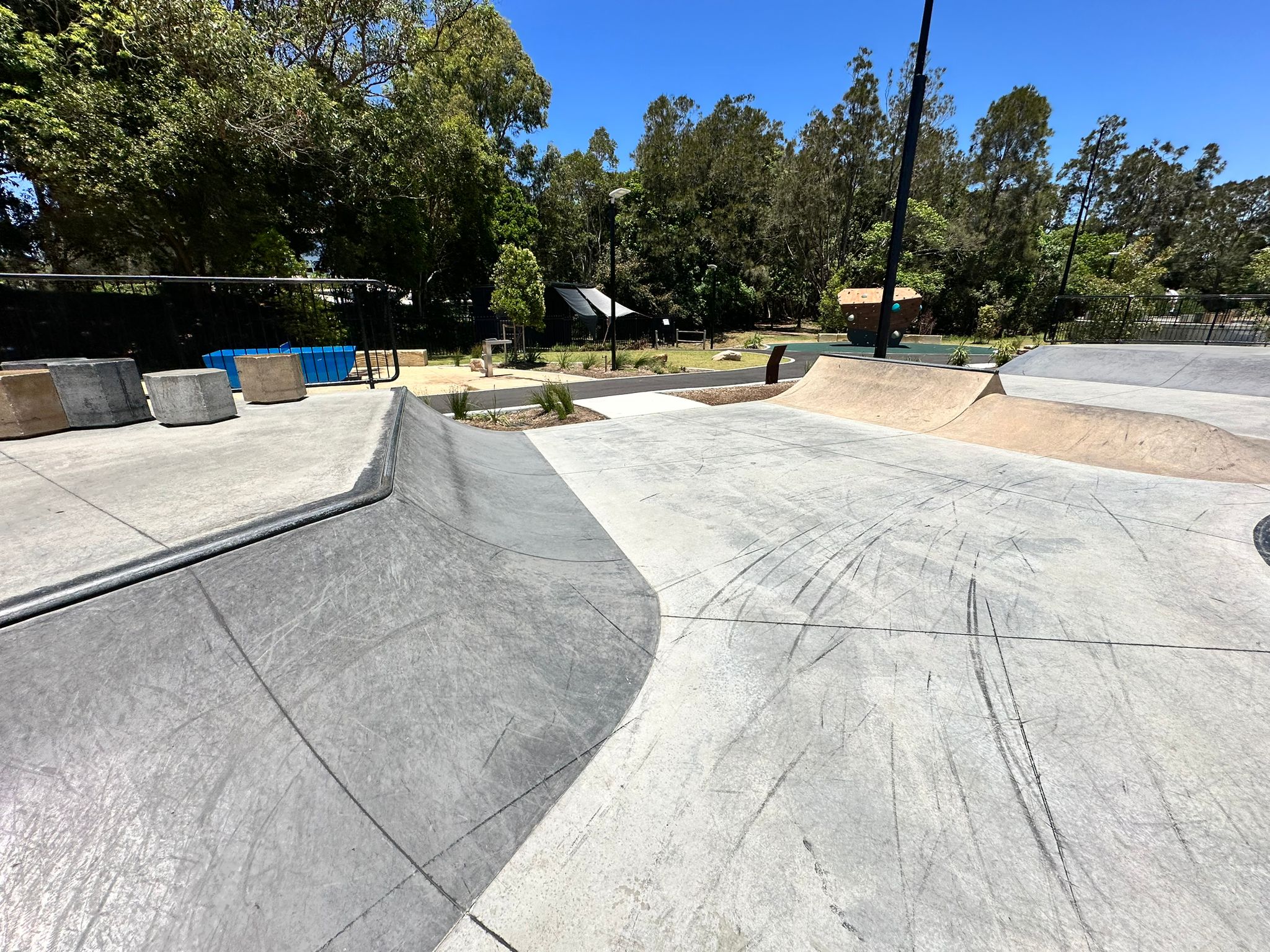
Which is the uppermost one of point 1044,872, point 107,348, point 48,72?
point 48,72

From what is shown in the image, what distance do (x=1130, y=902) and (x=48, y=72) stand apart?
2450 centimetres

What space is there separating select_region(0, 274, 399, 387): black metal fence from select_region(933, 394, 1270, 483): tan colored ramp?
410 inches

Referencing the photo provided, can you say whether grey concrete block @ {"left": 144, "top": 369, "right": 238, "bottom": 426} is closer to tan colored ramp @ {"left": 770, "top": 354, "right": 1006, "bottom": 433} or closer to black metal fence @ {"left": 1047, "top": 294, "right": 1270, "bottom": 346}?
tan colored ramp @ {"left": 770, "top": 354, "right": 1006, "bottom": 433}

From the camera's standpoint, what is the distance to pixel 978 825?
206cm

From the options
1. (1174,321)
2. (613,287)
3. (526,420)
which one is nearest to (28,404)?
(526,420)

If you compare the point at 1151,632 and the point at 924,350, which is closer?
the point at 1151,632

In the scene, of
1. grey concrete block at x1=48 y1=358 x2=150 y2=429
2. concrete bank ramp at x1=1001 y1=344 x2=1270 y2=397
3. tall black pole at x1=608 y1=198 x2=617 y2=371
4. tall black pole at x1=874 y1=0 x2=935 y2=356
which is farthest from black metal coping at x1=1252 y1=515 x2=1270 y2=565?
tall black pole at x1=608 y1=198 x2=617 y2=371

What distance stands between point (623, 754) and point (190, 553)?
7.46ft

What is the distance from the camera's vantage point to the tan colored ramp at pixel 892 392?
8.98m

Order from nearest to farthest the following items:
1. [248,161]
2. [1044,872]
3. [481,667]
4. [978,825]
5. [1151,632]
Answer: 1. [1044,872]
2. [978,825]
3. [481,667]
4. [1151,632]
5. [248,161]

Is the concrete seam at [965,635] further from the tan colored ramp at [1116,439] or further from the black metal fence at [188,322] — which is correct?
the black metal fence at [188,322]

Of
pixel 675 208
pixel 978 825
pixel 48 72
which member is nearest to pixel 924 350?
pixel 675 208

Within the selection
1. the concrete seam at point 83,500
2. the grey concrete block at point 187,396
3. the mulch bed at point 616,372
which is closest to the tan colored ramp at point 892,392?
the mulch bed at point 616,372

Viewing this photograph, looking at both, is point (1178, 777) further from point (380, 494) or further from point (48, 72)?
point (48, 72)
